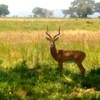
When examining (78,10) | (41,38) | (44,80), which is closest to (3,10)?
(78,10)

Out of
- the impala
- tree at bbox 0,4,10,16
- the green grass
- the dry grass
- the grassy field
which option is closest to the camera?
the grassy field

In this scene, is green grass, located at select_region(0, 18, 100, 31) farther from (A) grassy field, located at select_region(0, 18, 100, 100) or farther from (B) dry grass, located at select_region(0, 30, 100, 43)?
(A) grassy field, located at select_region(0, 18, 100, 100)

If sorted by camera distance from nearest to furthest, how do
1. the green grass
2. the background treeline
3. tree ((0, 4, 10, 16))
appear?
the green grass < the background treeline < tree ((0, 4, 10, 16))

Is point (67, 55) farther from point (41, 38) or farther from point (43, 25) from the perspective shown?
point (43, 25)

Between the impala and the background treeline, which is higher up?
the impala

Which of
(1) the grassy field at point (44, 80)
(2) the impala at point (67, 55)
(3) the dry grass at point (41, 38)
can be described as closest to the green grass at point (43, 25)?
(3) the dry grass at point (41, 38)

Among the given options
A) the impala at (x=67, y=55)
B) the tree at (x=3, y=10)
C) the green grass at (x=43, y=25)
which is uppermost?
the impala at (x=67, y=55)

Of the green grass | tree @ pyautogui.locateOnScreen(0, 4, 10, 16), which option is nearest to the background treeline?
tree @ pyautogui.locateOnScreen(0, 4, 10, 16)

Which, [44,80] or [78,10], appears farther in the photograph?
[78,10]

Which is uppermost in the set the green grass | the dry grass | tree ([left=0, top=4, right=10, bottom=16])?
the dry grass

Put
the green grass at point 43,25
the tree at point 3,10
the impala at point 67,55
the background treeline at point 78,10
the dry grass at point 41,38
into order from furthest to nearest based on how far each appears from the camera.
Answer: the tree at point 3,10 → the background treeline at point 78,10 → the green grass at point 43,25 → the dry grass at point 41,38 → the impala at point 67,55

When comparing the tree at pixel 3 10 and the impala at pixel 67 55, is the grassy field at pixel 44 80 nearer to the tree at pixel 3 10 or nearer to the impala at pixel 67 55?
the impala at pixel 67 55

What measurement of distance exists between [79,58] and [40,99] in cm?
272

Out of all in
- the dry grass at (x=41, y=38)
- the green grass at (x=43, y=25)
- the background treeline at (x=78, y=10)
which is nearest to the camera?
the dry grass at (x=41, y=38)
